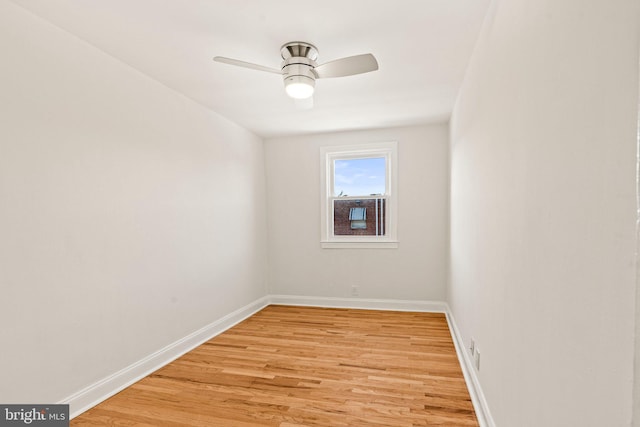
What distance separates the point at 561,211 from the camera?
94cm

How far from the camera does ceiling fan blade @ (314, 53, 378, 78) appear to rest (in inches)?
75.8

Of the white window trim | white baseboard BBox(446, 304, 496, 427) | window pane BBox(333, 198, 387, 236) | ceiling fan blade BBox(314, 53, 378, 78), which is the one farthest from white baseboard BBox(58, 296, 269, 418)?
ceiling fan blade BBox(314, 53, 378, 78)

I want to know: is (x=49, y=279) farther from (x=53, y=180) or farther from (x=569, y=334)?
(x=569, y=334)

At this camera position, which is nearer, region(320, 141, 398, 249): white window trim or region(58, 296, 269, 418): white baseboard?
region(58, 296, 269, 418): white baseboard

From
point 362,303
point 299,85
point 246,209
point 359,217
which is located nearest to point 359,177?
point 359,217

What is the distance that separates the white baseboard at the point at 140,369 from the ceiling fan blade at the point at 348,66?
8.62 feet

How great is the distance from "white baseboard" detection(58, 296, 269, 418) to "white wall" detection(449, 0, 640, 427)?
2.51 metres

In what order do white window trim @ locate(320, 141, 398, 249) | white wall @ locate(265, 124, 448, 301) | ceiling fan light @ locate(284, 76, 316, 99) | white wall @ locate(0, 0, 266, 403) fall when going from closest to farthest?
white wall @ locate(0, 0, 266, 403) → ceiling fan light @ locate(284, 76, 316, 99) → white wall @ locate(265, 124, 448, 301) → white window trim @ locate(320, 141, 398, 249)

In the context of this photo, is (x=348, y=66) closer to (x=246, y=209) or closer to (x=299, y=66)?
(x=299, y=66)

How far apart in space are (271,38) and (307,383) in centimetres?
249

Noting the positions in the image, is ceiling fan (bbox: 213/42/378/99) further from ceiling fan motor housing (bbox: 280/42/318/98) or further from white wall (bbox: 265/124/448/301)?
white wall (bbox: 265/124/448/301)

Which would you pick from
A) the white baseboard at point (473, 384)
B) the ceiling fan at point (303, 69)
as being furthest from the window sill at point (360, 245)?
the ceiling fan at point (303, 69)

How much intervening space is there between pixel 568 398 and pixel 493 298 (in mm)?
850

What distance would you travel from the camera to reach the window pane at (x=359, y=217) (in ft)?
14.8
